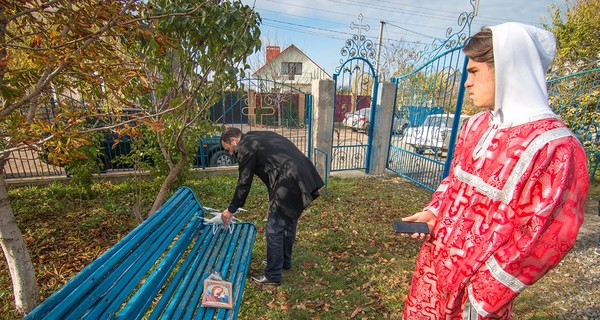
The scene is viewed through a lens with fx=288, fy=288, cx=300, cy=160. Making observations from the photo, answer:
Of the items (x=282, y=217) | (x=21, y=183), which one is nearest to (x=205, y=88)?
(x=282, y=217)

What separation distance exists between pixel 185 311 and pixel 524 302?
9.99 ft

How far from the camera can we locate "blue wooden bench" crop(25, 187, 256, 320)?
1273 mm

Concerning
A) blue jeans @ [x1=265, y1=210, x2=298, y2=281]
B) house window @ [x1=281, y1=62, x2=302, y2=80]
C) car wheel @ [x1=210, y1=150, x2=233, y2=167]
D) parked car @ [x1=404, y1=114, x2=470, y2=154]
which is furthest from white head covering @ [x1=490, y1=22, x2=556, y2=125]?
house window @ [x1=281, y1=62, x2=302, y2=80]

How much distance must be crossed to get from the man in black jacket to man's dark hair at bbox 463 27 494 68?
5.41 feet

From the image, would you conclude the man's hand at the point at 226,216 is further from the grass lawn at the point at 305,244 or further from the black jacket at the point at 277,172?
the grass lawn at the point at 305,244

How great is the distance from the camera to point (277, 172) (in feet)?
8.53

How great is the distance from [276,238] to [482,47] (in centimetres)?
217

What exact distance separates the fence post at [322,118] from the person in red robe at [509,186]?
414 centimetres

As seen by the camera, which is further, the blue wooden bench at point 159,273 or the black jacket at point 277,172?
the black jacket at point 277,172

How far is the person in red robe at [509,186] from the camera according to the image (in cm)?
97

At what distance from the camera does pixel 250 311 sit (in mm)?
2549

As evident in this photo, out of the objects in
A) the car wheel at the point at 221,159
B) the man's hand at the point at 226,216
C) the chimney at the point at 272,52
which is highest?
the chimney at the point at 272,52

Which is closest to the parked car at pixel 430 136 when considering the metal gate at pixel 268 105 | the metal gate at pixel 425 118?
the metal gate at pixel 425 118

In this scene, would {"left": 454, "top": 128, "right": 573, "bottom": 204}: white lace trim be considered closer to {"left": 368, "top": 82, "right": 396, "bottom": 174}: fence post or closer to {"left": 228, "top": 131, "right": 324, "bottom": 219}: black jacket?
{"left": 228, "top": 131, "right": 324, "bottom": 219}: black jacket
